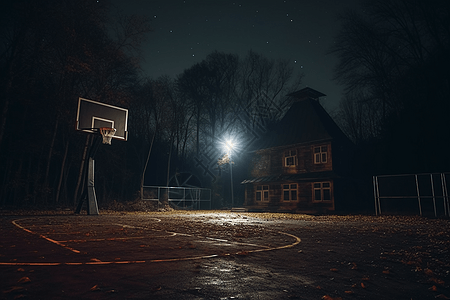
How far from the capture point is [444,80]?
80.3 ft

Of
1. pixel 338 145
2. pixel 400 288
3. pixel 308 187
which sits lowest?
pixel 400 288

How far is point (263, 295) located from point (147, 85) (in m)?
33.4

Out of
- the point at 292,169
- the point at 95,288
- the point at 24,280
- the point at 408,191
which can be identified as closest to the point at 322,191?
the point at 292,169

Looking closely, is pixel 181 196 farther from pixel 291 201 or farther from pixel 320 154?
pixel 320 154

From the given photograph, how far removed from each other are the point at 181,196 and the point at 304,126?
15920 mm

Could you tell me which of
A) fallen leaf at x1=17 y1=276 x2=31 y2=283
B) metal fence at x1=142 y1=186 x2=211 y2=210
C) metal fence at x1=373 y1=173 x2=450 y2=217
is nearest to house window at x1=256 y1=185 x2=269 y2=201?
metal fence at x1=142 y1=186 x2=211 y2=210

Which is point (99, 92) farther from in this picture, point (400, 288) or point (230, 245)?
point (400, 288)

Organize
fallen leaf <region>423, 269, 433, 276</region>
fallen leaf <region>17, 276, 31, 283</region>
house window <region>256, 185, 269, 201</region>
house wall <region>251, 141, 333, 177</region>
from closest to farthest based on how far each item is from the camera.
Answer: fallen leaf <region>17, 276, 31, 283</region>
fallen leaf <region>423, 269, 433, 276</region>
house wall <region>251, 141, 333, 177</region>
house window <region>256, 185, 269, 201</region>

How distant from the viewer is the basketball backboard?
56.6 feet

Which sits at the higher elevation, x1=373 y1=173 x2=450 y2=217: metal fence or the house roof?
the house roof

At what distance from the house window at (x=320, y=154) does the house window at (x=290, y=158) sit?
2228 mm

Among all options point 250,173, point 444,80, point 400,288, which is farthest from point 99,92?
point 444,80

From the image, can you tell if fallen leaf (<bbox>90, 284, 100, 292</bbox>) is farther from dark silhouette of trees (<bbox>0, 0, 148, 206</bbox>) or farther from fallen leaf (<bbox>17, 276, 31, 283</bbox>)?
dark silhouette of trees (<bbox>0, 0, 148, 206</bbox>)

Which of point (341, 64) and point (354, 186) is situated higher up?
point (341, 64)
